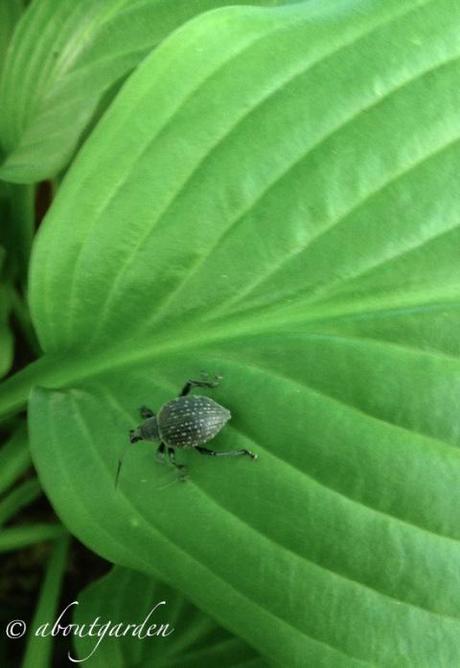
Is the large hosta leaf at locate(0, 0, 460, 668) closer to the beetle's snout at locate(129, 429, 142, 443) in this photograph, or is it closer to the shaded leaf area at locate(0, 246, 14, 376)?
the beetle's snout at locate(129, 429, 142, 443)

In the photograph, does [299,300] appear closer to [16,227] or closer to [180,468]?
[180,468]

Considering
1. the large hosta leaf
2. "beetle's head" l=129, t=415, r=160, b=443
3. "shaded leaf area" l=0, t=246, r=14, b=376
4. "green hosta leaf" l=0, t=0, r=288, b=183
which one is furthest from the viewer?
"shaded leaf area" l=0, t=246, r=14, b=376

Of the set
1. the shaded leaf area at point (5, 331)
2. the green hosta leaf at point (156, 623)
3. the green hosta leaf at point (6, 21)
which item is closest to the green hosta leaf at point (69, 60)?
the green hosta leaf at point (6, 21)

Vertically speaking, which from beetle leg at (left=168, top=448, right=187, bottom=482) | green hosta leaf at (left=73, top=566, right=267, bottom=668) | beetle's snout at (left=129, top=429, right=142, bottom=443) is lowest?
green hosta leaf at (left=73, top=566, right=267, bottom=668)

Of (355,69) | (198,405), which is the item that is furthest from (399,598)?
(355,69)

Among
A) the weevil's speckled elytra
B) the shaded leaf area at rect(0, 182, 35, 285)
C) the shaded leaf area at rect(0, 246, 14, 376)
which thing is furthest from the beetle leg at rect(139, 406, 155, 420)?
the shaded leaf area at rect(0, 182, 35, 285)

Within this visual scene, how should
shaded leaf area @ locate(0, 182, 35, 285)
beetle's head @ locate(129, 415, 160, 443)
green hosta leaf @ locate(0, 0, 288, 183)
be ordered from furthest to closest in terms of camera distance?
shaded leaf area @ locate(0, 182, 35, 285)
green hosta leaf @ locate(0, 0, 288, 183)
beetle's head @ locate(129, 415, 160, 443)

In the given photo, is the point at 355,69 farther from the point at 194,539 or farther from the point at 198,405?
the point at 194,539
